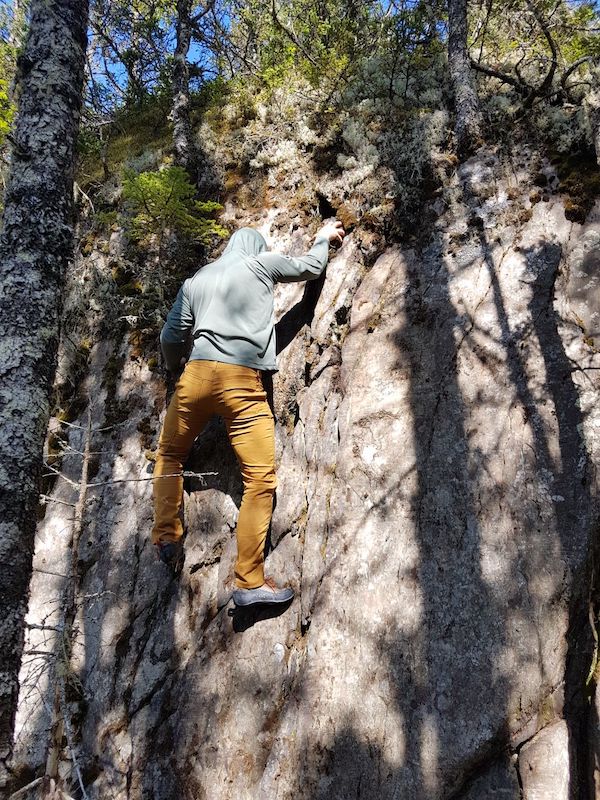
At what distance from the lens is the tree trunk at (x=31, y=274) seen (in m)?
3.05

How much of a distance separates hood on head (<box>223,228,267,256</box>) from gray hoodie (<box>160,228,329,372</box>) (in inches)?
0.4

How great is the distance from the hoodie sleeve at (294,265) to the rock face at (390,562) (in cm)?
31

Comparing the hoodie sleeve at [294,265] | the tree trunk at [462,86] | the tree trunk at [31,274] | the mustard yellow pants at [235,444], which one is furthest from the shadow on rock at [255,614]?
the tree trunk at [462,86]

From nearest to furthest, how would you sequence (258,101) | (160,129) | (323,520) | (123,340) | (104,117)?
(323,520)
(123,340)
(258,101)
(160,129)
(104,117)

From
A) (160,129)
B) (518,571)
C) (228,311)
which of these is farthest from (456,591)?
(160,129)

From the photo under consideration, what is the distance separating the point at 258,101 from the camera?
24.8 ft

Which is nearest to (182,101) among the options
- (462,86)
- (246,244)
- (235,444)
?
(246,244)

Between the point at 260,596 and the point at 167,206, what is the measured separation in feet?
15.5

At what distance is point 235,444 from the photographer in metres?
4.42

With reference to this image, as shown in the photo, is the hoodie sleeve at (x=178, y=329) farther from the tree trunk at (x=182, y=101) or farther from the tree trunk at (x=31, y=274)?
the tree trunk at (x=182, y=101)

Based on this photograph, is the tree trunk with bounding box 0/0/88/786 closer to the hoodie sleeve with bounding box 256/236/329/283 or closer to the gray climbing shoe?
the gray climbing shoe

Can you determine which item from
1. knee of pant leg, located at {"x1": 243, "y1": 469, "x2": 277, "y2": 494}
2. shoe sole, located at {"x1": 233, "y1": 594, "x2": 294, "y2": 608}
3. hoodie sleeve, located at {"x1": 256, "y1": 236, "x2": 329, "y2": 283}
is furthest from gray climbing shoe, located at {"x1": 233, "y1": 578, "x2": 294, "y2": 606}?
hoodie sleeve, located at {"x1": 256, "y1": 236, "x2": 329, "y2": 283}

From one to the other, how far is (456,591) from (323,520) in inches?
48.2

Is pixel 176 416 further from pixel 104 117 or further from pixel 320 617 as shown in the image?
pixel 104 117
